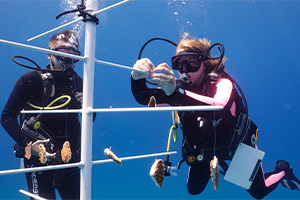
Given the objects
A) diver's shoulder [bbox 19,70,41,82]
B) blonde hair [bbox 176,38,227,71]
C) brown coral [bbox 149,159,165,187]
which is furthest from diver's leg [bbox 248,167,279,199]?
diver's shoulder [bbox 19,70,41,82]

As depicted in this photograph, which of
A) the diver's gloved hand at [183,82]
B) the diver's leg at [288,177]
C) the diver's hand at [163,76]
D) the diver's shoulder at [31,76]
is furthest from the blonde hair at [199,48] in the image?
the diver's leg at [288,177]

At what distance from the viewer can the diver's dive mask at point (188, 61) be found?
9.20 feet

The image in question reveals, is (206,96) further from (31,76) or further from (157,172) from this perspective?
(31,76)

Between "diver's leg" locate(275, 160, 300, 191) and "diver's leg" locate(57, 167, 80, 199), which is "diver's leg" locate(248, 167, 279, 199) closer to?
"diver's leg" locate(275, 160, 300, 191)

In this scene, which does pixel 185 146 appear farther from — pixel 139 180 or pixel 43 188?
pixel 139 180

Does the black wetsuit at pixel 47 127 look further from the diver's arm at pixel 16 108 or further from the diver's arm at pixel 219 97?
the diver's arm at pixel 219 97

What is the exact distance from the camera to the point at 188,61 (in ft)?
9.32

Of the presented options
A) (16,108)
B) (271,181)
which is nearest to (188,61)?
(16,108)

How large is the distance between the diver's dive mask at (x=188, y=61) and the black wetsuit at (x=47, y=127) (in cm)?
143

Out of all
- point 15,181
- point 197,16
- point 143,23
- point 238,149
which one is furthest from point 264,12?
point 15,181

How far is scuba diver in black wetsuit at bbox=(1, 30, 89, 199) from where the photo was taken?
2.87m

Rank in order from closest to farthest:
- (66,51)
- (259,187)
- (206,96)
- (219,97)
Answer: (219,97)
(206,96)
(66,51)
(259,187)

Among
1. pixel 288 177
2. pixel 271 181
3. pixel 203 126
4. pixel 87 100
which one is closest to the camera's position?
pixel 87 100

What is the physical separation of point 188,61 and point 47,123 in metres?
1.91
